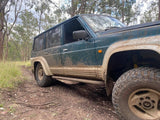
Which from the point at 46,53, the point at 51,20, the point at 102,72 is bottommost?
the point at 102,72

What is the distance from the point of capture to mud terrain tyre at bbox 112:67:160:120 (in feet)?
5.07

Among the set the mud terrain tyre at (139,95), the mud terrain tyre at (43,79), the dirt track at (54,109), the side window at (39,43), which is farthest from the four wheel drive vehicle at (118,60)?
the side window at (39,43)

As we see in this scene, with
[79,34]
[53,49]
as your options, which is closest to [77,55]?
[79,34]

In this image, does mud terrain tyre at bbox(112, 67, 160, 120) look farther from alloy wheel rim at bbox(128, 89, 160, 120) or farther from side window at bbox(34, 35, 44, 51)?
side window at bbox(34, 35, 44, 51)

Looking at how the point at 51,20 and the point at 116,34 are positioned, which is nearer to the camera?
the point at 116,34

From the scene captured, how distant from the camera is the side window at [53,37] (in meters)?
3.35

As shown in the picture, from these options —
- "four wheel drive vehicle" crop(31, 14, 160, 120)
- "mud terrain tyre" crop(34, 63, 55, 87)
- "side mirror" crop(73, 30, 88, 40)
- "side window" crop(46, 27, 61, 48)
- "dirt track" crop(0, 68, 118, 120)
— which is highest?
"side window" crop(46, 27, 61, 48)

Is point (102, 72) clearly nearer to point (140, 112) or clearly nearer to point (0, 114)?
point (140, 112)

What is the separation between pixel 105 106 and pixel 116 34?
1548 millimetres

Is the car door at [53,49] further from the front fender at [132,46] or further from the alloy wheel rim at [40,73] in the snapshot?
the front fender at [132,46]

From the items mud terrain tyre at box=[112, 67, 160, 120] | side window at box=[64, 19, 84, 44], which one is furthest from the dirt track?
side window at box=[64, 19, 84, 44]

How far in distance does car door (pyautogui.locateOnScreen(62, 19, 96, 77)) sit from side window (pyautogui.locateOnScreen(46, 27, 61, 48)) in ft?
0.84

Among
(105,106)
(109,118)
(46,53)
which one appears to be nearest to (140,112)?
(109,118)

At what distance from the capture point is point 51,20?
20281 millimetres
